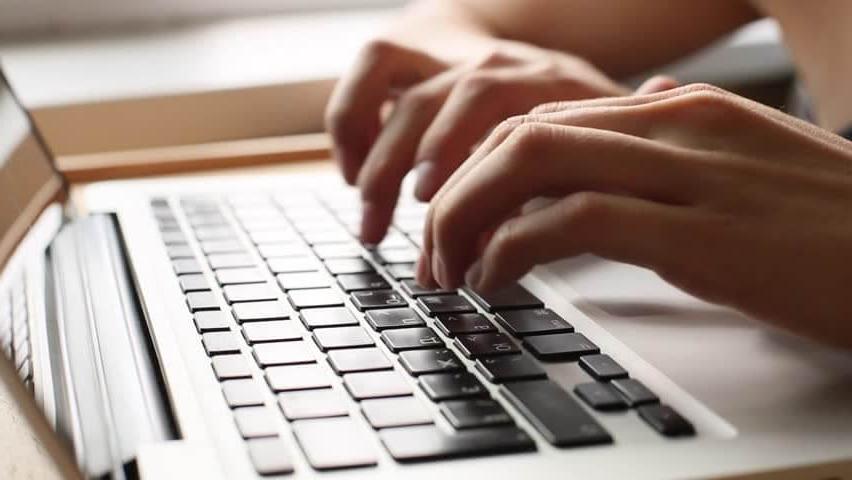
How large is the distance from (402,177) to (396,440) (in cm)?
32

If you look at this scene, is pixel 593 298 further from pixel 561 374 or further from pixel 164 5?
pixel 164 5

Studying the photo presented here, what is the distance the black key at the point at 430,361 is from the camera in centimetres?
41

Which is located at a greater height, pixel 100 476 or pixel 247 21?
pixel 100 476

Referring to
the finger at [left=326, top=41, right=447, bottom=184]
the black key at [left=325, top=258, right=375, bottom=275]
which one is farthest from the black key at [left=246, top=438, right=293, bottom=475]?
the finger at [left=326, top=41, right=447, bottom=184]

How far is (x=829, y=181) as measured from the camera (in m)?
0.45

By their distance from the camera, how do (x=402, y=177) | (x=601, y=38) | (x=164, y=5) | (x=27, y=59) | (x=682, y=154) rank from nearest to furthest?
(x=682, y=154)
(x=402, y=177)
(x=601, y=38)
(x=27, y=59)
(x=164, y=5)

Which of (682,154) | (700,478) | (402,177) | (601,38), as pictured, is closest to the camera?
(700,478)

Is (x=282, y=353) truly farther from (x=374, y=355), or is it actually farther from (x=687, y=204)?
(x=687, y=204)

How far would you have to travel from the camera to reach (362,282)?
1.77ft

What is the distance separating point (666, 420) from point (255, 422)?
0.13 m

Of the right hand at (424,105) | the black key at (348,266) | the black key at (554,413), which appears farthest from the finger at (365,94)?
the black key at (554,413)

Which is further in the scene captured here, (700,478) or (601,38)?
(601,38)

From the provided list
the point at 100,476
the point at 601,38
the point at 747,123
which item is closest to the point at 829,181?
the point at 747,123

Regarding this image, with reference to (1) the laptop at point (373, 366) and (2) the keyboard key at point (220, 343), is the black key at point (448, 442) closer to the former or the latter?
(1) the laptop at point (373, 366)
